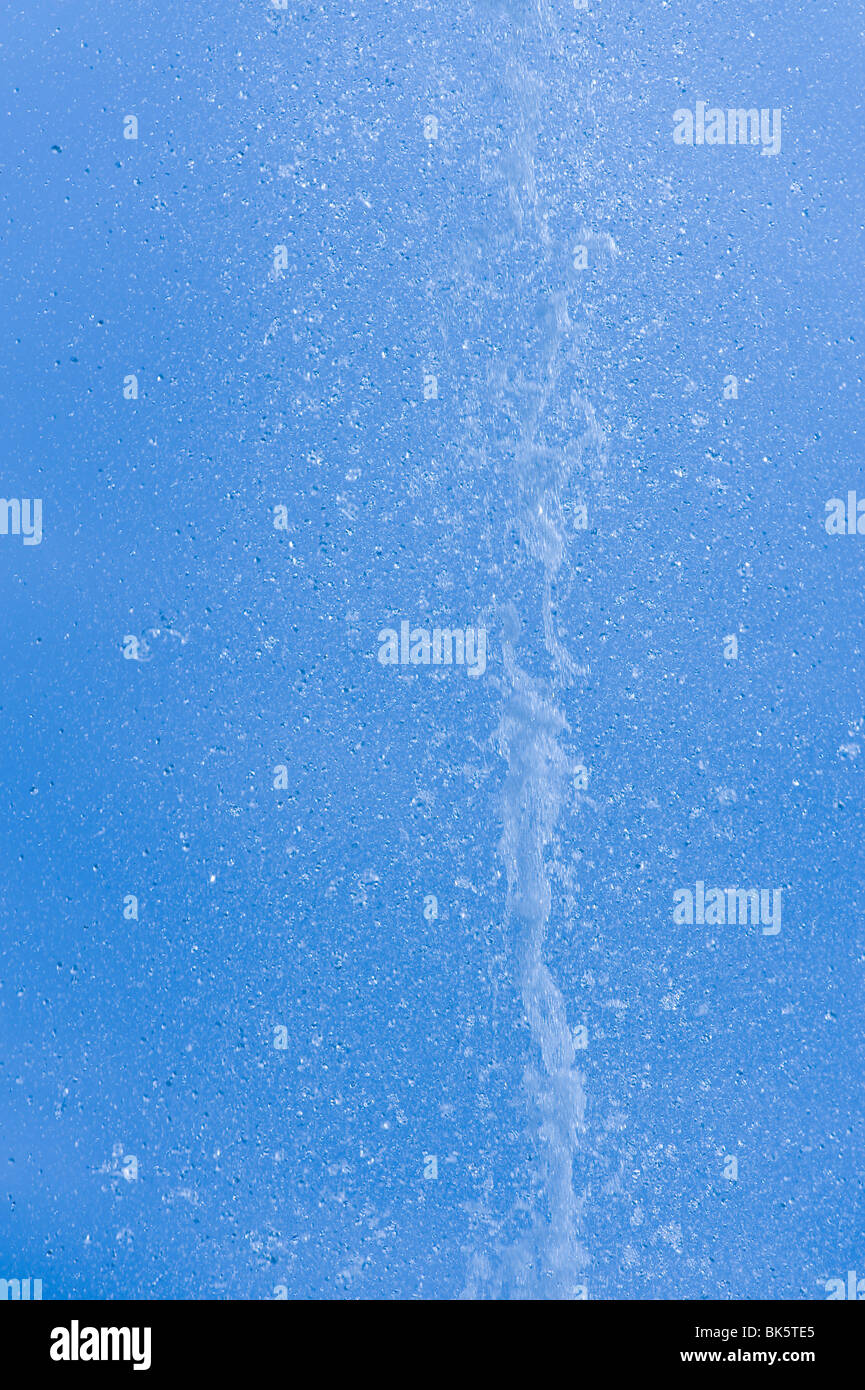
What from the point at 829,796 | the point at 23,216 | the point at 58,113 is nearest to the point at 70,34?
the point at 58,113

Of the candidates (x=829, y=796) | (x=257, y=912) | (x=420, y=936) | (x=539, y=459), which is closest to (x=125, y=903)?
(x=257, y=912)

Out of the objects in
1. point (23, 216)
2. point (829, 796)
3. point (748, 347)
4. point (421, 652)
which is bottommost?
point (829, 796)

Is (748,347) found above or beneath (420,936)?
above

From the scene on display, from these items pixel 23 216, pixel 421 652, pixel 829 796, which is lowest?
pixel 829 796

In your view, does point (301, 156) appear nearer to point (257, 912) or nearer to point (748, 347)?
point (748, 347)

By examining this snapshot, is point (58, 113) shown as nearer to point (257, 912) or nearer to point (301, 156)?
point (301, 156)

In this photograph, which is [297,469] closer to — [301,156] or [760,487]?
[301,156]

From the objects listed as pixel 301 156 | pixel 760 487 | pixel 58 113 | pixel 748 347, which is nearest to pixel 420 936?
pixel 760 487

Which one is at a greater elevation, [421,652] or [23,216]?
[23,216]
